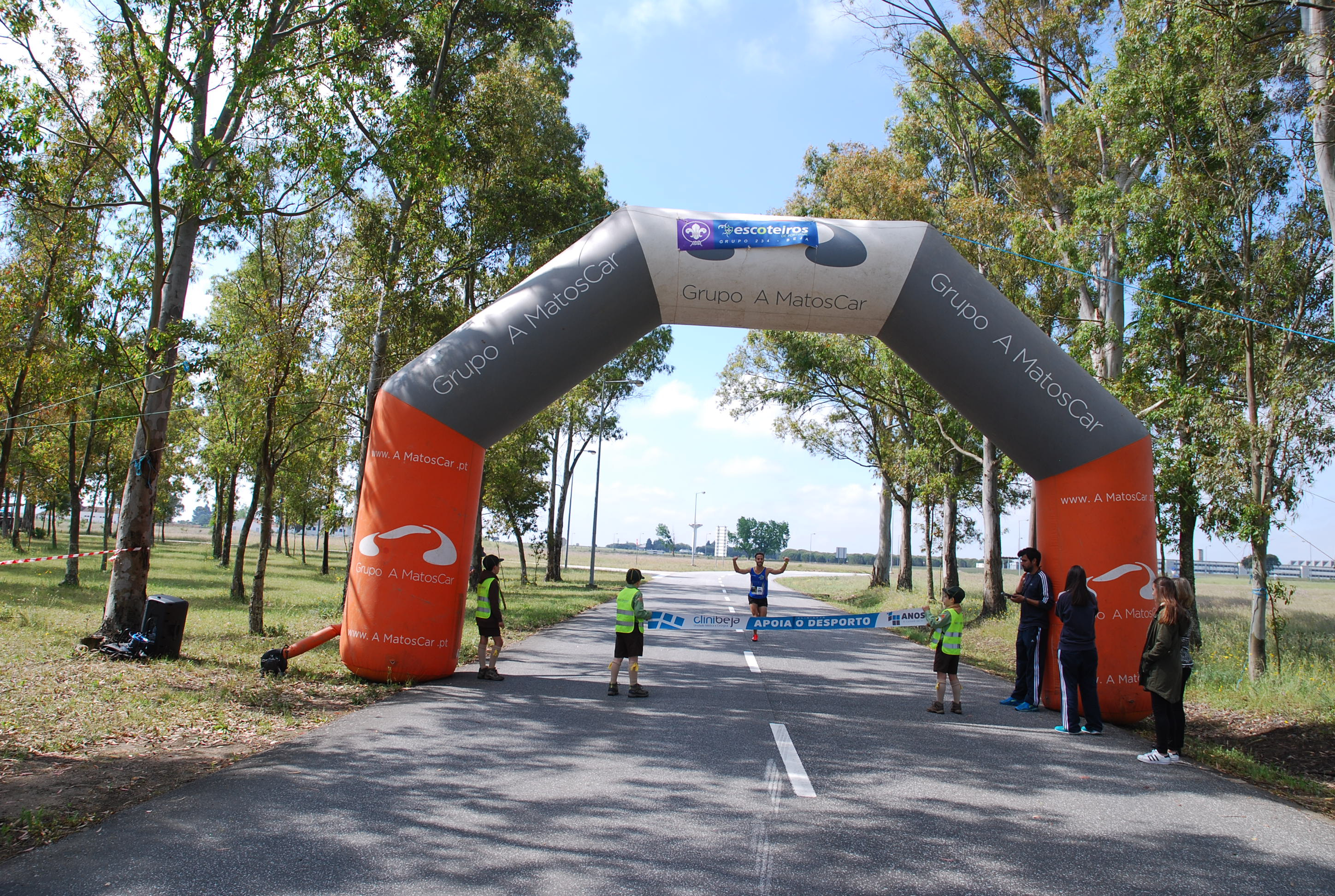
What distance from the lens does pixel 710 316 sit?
10219 millimetres

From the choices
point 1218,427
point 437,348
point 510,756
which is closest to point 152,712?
point 510,756

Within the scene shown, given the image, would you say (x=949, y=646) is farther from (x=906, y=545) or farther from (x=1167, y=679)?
(x=906, y=545)

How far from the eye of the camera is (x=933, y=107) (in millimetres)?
22672

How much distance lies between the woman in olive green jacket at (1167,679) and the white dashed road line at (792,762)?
325cm

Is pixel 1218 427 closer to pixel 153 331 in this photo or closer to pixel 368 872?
pixel 368 872

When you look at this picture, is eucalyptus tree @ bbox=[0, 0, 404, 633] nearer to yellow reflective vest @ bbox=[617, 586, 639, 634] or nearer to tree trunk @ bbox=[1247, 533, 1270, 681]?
yellow reflective vest @ bbox=[617, 586, 639, 634]

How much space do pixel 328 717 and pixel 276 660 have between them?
216 cm

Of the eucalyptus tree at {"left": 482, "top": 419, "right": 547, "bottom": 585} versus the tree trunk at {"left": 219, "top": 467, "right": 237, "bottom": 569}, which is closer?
the tree trunk at {"left": 219, "top": 467, "right": 237, "bottom": 569}

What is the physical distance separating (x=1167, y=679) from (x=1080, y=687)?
1257 mm

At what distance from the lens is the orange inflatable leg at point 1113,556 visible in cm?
872

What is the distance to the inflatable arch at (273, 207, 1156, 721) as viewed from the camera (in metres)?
9.23

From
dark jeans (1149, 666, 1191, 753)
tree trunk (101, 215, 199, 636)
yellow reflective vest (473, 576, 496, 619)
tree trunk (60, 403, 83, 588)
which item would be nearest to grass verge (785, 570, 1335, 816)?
dark jeans (1149, 666, 1191, 753)

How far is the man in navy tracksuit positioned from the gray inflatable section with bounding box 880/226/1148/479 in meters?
1.36

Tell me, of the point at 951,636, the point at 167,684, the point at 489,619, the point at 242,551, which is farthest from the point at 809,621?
the point at 242,551
